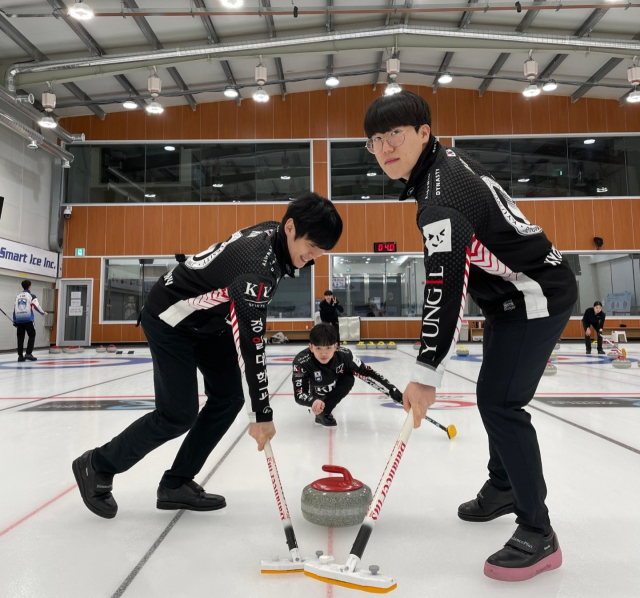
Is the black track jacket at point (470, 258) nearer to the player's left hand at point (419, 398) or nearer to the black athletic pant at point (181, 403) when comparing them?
the player's left hand at point (419, 398)

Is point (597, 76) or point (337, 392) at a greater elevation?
point (597, 76)

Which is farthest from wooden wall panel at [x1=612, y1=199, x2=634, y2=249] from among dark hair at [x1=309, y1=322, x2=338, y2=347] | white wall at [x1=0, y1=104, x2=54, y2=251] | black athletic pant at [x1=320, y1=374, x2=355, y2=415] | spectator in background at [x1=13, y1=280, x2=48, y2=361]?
white wall at [x1=0, y1=104, x2=54, y2=251]

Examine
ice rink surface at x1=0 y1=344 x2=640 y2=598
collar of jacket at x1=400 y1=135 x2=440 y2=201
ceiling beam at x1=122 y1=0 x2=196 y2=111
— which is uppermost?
ceiling beam at x1=122 y1=0 x2=196 y2=111

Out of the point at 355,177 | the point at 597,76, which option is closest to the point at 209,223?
the point at 355,177

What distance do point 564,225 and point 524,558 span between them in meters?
16.2

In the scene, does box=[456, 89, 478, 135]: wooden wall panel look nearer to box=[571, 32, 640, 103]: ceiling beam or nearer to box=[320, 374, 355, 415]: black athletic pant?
box=[571, 32, 640, 103]: ceiling beam

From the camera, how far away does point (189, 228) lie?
618 inches

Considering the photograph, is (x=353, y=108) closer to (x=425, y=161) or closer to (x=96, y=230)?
(x=96, y=230)

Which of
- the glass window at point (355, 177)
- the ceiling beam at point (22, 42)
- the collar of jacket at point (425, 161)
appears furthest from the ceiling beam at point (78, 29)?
the collar of jacket at point (425, 161)

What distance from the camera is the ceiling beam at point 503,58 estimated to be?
444 inches

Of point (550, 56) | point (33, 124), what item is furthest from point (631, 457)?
point (33, 124)

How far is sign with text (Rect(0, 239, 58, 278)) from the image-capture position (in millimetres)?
12266

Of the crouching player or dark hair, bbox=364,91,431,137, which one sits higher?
dark hair, bbox=364,91,431,137

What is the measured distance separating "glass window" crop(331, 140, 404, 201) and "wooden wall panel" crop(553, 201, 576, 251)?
204 inches
